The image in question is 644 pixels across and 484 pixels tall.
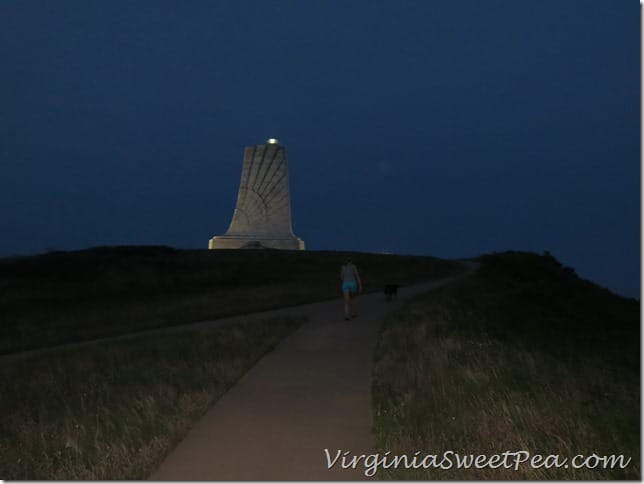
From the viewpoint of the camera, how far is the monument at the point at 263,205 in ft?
237

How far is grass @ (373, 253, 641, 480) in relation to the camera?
7.42 meters

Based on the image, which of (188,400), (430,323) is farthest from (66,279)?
(188,400)

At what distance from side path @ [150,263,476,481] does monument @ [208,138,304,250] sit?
58.7 m

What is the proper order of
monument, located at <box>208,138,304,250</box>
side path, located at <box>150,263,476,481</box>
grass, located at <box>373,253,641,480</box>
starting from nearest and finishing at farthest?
side path, located at <box>150,263,476,481</box> < grass, located at <box>373,253,641,480</box> < monument, located at <box>208,138,304,250</box>

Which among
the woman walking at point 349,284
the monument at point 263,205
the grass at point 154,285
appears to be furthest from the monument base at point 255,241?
the woman walking at point 349,284

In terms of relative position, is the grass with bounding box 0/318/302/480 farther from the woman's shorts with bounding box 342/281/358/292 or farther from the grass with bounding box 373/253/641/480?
the grass with bounding box 373/253/641/480

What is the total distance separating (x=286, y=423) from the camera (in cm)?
838

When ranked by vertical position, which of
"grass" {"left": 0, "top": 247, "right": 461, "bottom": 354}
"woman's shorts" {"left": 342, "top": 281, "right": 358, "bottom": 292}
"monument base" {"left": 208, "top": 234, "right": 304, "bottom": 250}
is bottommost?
"grass" {"left": 0, "top": 247, "right": 461, "bottom": 354}

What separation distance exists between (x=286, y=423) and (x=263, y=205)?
66260 mm

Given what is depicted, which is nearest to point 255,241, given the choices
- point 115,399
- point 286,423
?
point 115,399

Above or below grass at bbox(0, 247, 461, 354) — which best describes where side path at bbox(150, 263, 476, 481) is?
above

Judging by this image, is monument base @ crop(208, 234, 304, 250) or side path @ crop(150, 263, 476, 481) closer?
side path @ crop(150, 263, 476, 481)

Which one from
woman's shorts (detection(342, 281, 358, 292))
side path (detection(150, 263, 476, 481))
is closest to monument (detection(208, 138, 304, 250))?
woman's shorts (detection(342, 281, 358, 292))

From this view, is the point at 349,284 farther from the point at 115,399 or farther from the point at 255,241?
the point at 255,241
